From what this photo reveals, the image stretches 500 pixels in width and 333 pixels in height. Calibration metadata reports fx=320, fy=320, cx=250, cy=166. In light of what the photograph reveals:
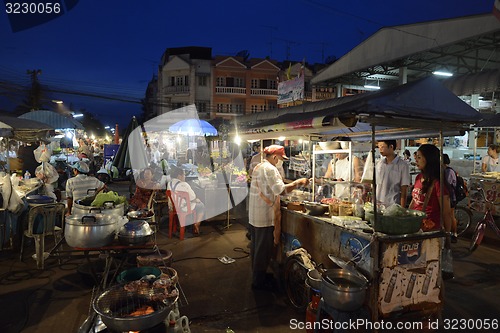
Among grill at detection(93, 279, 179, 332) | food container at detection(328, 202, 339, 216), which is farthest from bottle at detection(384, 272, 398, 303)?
grill at detection(93, 279, 179, 332)

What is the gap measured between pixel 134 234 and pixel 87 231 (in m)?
0.56

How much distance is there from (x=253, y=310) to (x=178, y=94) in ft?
118

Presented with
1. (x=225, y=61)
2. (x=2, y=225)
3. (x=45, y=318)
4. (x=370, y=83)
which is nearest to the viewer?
(x=45, y=318)

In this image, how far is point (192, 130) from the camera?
12.6 m

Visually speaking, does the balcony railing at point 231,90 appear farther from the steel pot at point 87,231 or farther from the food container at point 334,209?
the steel pot at point 87,231

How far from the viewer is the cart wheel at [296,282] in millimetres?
4363

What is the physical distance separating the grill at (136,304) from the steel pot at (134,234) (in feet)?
2.97

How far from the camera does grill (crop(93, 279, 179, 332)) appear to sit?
262cm

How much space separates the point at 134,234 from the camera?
A: 418 centimetres

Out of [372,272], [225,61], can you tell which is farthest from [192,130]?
[225,61]

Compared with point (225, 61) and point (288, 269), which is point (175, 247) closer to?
point (288, 269)

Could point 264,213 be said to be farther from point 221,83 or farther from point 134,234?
point 221,83

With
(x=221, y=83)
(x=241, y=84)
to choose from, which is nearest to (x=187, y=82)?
(x=221, y=83)

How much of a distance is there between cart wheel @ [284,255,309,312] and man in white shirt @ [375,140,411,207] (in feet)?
6.57
